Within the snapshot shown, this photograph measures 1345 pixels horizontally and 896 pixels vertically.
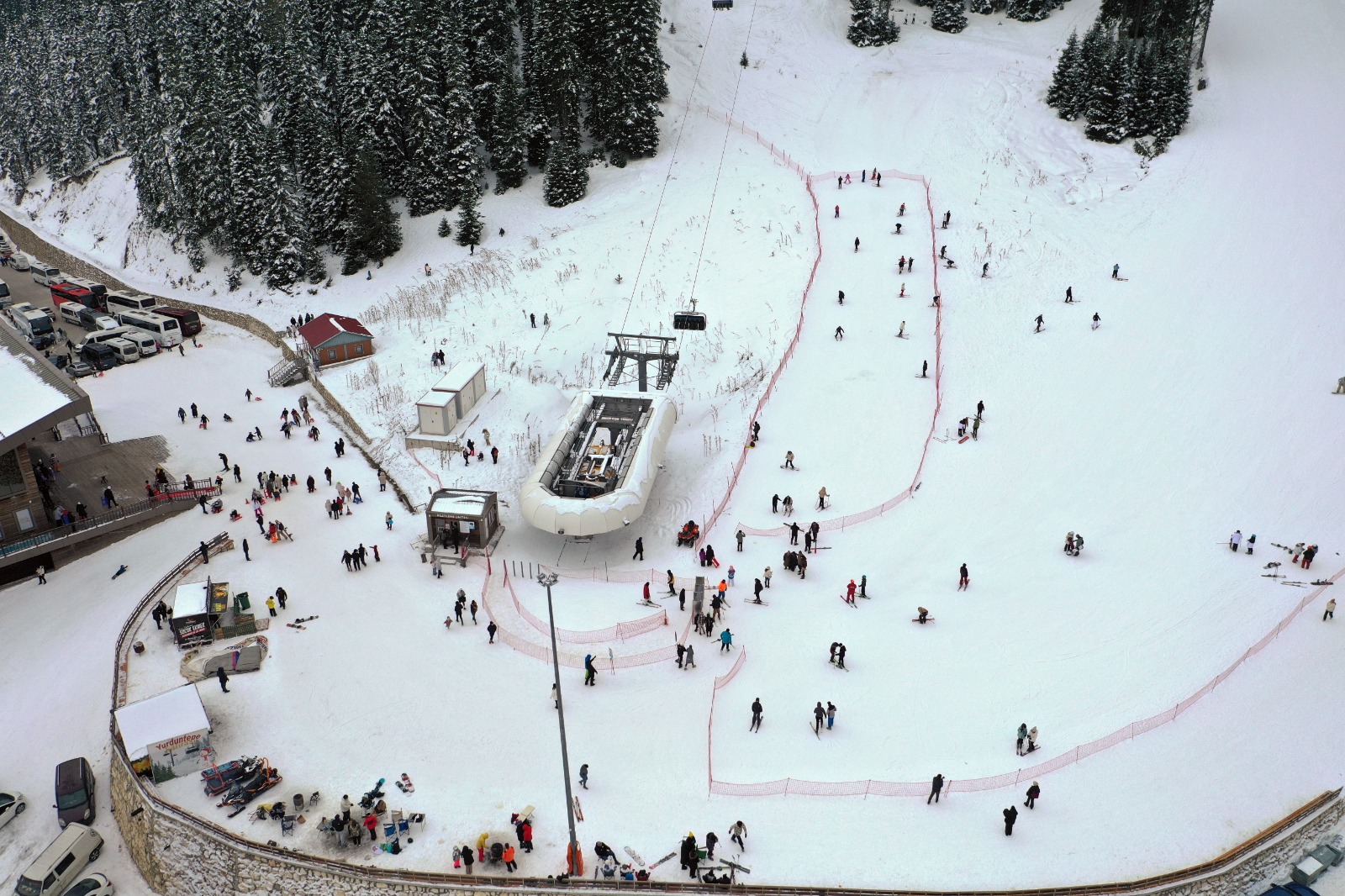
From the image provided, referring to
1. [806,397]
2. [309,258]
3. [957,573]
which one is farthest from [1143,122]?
[309,258]

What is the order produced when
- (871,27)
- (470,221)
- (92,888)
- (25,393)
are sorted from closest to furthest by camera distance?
(92,888) < (25,393) < (470,221) < (871,27)

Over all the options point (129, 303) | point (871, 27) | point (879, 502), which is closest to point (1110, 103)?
point (871, 27)

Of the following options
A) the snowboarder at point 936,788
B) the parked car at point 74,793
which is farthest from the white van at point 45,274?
the snowboarder at point 936,788

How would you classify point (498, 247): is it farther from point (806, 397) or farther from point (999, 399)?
point (999, 399)

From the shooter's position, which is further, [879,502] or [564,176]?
[564,176]

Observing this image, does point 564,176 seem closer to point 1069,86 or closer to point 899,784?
point 1069,86

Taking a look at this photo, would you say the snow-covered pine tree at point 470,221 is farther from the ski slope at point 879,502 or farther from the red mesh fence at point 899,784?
the red mesh fence at point 899,784
